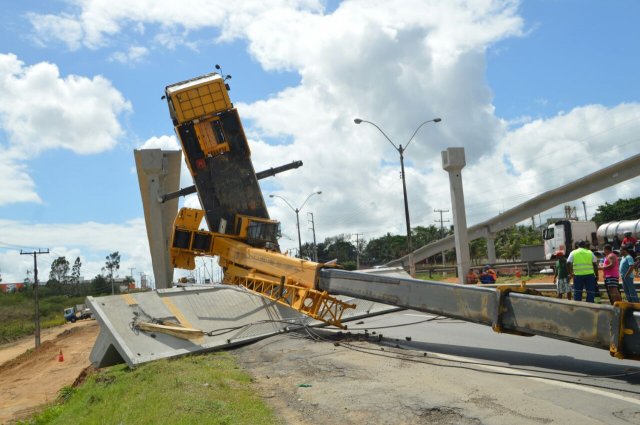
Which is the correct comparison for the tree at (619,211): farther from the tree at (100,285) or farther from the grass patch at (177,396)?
the tree at (100,285)

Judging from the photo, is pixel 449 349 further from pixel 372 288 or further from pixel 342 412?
pixel 342 412

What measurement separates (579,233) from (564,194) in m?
6.50

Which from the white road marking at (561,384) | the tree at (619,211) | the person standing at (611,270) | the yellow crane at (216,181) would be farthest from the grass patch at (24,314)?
the tree at (619,211)

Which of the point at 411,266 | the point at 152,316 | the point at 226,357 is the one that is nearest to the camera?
the point at 226,357

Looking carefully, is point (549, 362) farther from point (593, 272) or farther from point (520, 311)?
point (593, 272)

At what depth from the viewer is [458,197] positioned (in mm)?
21797

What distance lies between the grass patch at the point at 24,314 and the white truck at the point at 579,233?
45.0 metres

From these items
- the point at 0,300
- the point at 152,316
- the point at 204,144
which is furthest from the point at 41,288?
the point at 152,316

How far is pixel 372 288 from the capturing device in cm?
985

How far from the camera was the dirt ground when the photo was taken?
1841 centimetres

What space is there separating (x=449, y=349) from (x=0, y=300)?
74270mm

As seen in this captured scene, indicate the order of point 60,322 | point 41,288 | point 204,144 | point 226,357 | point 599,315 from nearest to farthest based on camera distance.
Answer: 1. point 599,315
2. point 226,357
3. point 204,144
4. point 60,322
5. point 41,288

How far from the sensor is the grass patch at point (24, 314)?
51000mm

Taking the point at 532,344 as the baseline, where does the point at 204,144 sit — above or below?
above
